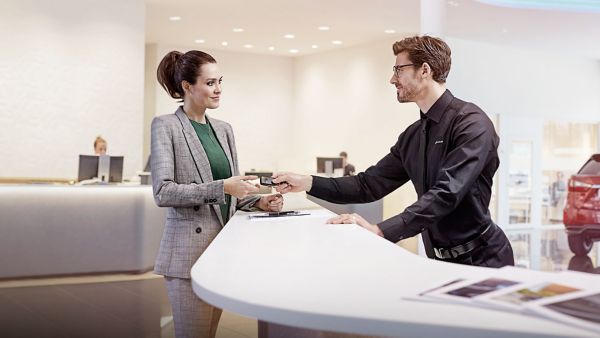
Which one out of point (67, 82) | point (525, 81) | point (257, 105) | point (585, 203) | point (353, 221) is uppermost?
point (525, 81)

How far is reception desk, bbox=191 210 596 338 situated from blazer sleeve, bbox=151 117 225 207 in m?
0.56

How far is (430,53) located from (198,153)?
1008mm

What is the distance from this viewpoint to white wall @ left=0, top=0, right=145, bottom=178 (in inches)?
390

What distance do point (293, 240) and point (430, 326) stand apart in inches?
41.3

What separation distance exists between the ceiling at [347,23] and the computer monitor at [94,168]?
151 inches

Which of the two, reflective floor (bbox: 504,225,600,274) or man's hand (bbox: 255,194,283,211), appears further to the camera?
reflective floor (bbox: 504,225,600,274)

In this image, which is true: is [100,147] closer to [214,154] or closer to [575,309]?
[214,154]

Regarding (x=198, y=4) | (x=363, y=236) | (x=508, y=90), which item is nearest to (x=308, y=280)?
(x=363, y=236)

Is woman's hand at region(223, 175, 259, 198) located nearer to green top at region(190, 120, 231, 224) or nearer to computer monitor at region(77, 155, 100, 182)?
green top at region(190, 120, 231, 224)

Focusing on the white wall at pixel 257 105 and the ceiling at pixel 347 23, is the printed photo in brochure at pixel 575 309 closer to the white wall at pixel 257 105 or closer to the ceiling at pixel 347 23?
the ceiling at pixel 347 23

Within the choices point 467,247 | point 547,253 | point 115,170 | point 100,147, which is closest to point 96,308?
point 115,170

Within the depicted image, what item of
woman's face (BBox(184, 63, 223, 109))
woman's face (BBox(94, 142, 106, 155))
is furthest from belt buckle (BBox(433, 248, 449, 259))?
woman's face (BBox(94, 142, 106, 155))

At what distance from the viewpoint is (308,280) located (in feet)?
4.90

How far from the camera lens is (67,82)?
34.1 feet
